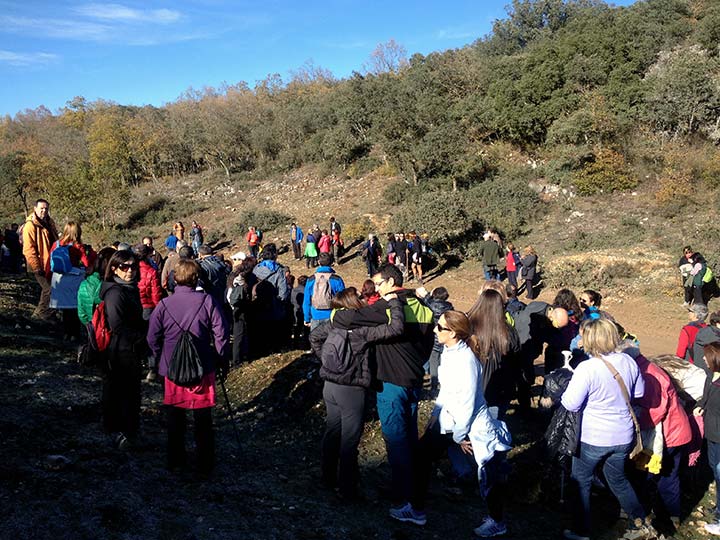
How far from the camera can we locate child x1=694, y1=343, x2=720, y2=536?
183 inches

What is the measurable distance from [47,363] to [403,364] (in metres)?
5.11

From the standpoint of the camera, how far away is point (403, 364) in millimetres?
4379

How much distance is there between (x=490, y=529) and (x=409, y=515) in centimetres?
59

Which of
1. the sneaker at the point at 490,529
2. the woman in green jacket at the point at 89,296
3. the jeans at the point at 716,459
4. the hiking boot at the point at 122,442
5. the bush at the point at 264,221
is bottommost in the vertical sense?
the sneaker at the point at 490,529

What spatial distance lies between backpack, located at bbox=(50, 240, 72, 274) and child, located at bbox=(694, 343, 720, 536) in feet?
23.4

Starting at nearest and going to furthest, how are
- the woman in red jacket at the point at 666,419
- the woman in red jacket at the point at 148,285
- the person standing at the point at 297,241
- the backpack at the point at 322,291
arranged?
the woman in red jacket at the point at 666,419 → the woman in red jacket at the point at 148,285 → the backpack at the point at 322,291 → the person standing at the point at 297,241

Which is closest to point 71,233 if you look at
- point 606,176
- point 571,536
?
point 571,536

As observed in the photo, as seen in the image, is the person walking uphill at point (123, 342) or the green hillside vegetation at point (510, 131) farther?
the green hillside vegetation at point (510, 131)

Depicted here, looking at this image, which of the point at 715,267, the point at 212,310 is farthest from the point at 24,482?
the point at 715,267

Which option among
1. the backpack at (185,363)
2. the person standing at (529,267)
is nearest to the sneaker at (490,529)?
the backpack at (185,363)

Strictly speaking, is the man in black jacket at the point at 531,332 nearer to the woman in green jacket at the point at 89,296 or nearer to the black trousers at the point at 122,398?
the black trousers at the point at 122,398

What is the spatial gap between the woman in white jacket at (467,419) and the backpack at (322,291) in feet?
10.7

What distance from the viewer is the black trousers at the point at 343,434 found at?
14.3 feet

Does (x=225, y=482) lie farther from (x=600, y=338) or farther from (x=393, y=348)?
(x=600, y=338)
